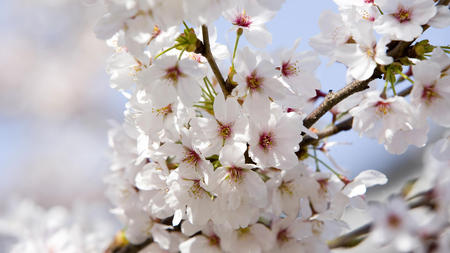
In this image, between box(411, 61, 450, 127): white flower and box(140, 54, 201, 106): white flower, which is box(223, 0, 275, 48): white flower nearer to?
box(140, 54, 201, 106): white flower

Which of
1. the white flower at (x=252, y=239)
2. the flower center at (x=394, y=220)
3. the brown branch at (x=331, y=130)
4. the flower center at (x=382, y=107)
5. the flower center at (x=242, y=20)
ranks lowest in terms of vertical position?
the flower center at (x=394, y=220)

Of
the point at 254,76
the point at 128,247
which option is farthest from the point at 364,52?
the point at 128,247

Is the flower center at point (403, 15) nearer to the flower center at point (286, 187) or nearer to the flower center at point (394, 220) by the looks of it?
the flower center at point (286, 187)

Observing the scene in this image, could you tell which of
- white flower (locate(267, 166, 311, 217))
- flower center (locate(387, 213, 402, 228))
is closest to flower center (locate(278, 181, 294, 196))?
white flower (locate(267, 166, 311, 217))

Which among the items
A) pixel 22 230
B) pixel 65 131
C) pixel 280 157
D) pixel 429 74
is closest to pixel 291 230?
pixel 280 157

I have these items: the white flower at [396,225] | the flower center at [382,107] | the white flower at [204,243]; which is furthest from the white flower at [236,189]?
the white flower at [396,225]

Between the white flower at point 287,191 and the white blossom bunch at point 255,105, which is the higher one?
the white blossom bunch at point 255,105

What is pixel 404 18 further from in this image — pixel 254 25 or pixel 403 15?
pixel 254 25

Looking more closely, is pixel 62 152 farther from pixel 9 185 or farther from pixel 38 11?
pixel 38 11
